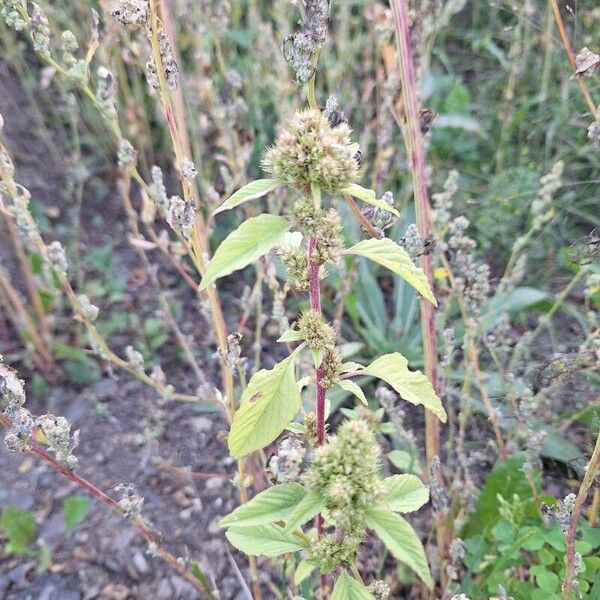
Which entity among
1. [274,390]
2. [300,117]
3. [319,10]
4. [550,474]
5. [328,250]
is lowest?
[550,474]

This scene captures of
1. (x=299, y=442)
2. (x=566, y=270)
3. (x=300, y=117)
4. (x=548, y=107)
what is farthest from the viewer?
(x=548, y=107)

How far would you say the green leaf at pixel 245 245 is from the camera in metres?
0.69

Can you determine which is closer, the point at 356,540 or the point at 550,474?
the point at 356,540

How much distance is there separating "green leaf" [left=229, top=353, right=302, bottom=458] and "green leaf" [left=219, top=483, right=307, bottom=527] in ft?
0.24

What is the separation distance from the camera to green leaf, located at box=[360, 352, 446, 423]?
2.64 feet

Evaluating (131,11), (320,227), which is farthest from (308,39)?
(320,227)

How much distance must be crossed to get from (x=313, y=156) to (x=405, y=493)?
490 millimetres

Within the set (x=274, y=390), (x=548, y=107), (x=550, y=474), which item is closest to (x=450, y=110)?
(x=548, y=107)

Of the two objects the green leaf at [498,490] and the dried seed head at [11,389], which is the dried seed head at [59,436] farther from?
the green leaf at [498,490]

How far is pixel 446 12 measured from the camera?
1.80 m

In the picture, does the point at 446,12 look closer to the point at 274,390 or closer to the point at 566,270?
the point at 566,270

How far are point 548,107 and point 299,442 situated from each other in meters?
2.11

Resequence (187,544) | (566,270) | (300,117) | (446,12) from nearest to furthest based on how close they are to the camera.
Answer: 1. (300,117)
2. (187,544)
3. (446,12)
4. (566,270)

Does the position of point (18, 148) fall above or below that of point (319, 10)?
below
